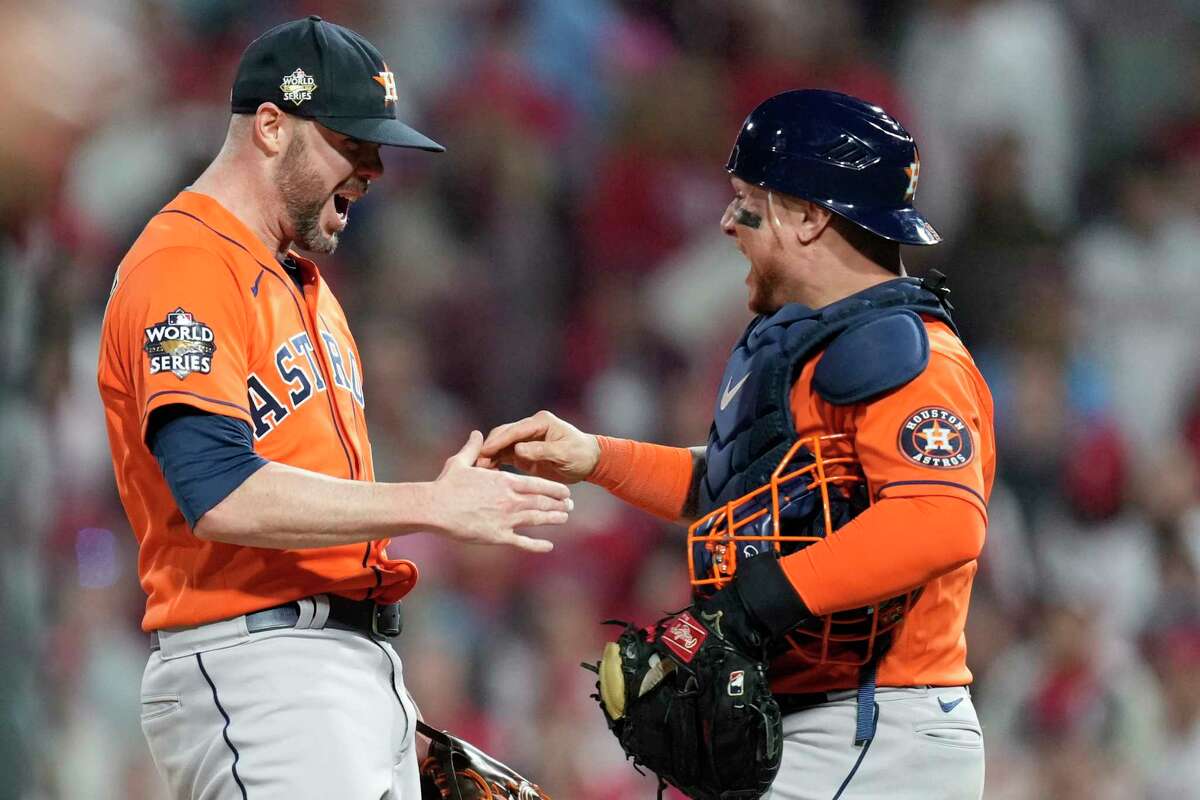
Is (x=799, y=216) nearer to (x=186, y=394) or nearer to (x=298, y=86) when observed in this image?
(x=298, y=86)

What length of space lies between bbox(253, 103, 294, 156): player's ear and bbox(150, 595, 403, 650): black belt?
881mm

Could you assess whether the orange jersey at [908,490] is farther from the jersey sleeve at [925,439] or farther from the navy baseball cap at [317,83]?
the navy baseball cap at [317,83]

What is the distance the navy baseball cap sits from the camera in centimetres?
287

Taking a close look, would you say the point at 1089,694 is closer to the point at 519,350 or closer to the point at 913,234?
the point at 519,350

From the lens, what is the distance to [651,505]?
327 centimetres

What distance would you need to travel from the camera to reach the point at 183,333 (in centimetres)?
258

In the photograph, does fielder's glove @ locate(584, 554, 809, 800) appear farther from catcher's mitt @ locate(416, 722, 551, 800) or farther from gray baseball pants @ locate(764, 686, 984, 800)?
catcher's mitt @ locate(416, 722, 551, 800)

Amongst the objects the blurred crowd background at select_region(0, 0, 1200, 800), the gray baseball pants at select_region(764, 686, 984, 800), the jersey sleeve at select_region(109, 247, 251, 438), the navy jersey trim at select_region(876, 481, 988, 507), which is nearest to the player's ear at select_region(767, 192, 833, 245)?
the navy jersey trim at select_region(876, 481, 988, 507)

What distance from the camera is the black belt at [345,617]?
272 cm

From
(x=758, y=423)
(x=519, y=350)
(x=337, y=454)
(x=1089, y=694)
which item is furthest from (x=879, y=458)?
(x=519, y=350)

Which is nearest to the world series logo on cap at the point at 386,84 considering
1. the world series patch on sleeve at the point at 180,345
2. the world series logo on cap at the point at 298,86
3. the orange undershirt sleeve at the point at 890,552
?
the world series logo on cap at the point at 298,86

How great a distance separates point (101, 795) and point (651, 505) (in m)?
3.40

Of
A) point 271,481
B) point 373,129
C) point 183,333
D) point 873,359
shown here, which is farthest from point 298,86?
point 873,359

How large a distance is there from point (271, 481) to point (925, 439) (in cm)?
113
